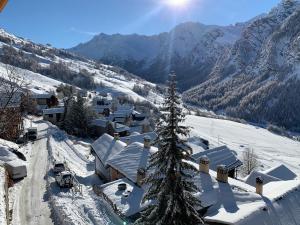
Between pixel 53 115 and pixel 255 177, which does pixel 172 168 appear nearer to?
pixel 255 177

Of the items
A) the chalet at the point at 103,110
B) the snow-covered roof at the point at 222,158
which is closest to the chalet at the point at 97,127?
the chalet at the point at 103,110

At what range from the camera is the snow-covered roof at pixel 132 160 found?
30891 mm

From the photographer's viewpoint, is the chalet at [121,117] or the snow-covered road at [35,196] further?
the chalet at [121,117]

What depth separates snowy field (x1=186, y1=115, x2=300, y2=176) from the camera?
105m

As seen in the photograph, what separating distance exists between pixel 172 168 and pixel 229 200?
990 cm

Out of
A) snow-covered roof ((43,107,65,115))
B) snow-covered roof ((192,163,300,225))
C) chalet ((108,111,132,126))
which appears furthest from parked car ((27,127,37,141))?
snow-covered roof ((192,163,300,225))

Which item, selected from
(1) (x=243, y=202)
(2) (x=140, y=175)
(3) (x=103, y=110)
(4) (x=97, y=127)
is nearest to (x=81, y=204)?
(2) (x=140, y=175)

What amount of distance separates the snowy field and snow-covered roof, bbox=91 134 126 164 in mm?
61577

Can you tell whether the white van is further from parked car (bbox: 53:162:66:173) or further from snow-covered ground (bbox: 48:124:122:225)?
parked car (bbox: 53:162:66:173)

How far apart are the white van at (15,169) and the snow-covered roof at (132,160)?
29.9ft

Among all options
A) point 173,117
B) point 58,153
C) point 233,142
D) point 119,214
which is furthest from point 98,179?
point 233,142

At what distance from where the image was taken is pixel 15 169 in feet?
112

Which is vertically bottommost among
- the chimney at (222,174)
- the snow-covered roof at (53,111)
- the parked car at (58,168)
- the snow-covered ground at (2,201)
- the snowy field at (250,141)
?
the snowy field at (250,141)

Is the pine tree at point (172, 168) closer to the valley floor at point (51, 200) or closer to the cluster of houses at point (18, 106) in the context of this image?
the valley floor at point (51, 200)
